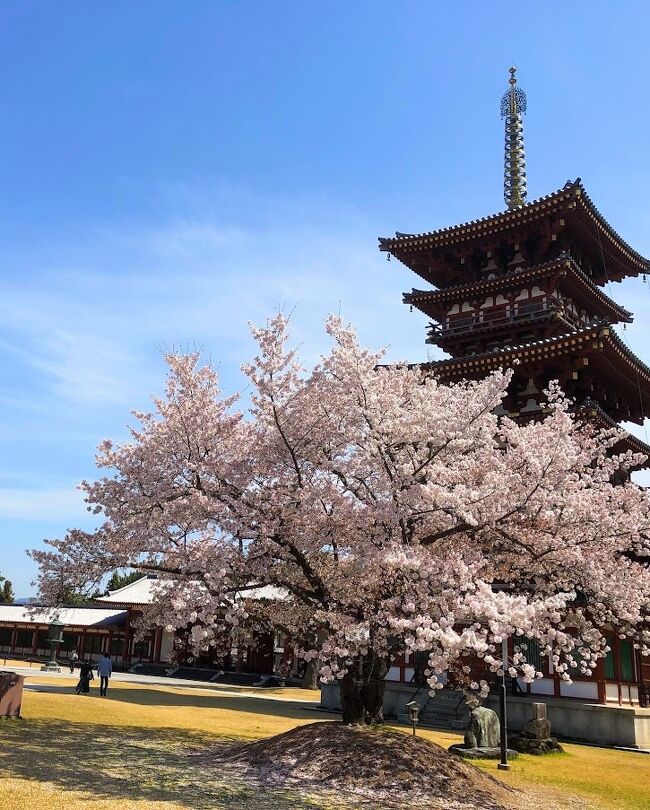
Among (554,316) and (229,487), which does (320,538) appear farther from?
(554,316)

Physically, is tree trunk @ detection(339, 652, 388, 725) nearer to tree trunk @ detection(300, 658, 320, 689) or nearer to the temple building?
the temple building

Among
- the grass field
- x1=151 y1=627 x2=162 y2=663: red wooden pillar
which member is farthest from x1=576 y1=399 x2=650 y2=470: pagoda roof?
x1=151 y1=627 x2=162 y2=663: red wooden pillar

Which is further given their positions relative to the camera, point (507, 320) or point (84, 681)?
point (507, 320)

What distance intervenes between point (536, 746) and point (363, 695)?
6.56m

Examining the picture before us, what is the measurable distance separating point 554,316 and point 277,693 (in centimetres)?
2249

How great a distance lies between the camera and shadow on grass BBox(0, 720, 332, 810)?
410 inches

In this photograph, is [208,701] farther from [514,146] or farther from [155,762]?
[514,146]

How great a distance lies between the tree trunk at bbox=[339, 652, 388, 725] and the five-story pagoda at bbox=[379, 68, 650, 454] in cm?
1273

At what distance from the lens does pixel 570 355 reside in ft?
80.2

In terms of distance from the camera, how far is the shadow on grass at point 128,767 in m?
10.4

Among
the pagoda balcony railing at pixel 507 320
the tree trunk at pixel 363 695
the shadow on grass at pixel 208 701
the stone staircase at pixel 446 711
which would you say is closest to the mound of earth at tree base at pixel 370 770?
the tree trunk at pixel 363 695

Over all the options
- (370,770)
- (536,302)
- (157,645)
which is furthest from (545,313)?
(157,645)

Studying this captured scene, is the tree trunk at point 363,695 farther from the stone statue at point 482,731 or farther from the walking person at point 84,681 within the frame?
the walking person at point 84,681

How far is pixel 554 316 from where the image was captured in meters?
26.0
